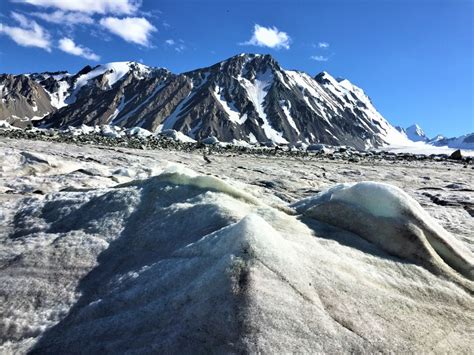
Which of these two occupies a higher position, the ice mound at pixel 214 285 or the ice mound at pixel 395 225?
the ice mound at pixel 395 225

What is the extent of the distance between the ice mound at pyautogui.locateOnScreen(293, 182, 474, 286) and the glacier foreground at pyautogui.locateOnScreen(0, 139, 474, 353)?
0.02 metres

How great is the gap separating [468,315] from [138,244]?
153 inches

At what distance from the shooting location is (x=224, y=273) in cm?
439

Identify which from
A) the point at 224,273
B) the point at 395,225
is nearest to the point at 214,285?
the point at 224,273

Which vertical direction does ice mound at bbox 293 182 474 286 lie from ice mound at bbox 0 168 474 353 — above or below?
above

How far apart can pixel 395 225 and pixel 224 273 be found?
277 cm

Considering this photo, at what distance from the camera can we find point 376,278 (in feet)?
16.6

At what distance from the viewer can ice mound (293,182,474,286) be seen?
5.79 meters

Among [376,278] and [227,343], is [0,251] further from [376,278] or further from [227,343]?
[376,278]

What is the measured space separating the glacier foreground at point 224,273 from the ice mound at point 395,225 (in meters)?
0.02

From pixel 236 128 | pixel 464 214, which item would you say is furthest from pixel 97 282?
pixel 236 128

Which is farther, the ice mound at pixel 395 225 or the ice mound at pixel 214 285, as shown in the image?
the ice mound at pixel 395 225

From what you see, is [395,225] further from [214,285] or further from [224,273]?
[214,285]

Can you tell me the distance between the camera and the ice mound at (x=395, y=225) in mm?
5785
